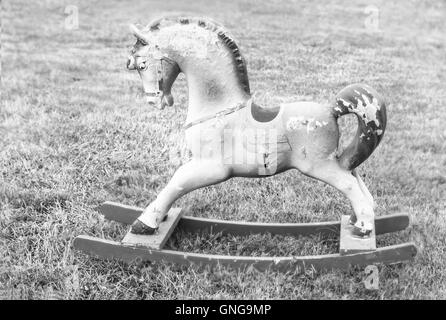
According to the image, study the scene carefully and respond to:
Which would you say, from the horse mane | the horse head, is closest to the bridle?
the horse head

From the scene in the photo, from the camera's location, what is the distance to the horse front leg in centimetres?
268

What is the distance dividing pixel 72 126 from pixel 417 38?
5695 mm

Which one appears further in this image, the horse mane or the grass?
the grass

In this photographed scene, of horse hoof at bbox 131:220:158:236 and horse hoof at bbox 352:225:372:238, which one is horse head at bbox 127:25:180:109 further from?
horse hoof at bbox 352:225:372:238

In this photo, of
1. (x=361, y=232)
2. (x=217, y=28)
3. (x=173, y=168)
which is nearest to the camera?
(x=217, y=28)

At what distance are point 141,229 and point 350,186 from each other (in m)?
0.98

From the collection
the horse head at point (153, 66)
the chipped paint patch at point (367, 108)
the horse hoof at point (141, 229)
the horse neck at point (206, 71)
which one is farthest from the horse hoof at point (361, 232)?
the horse head at point (153, 66)

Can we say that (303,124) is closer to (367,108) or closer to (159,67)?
(367,108)

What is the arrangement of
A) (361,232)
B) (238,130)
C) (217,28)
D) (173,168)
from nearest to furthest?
(217,28) → (238,130) → (361,232) → (173,168)

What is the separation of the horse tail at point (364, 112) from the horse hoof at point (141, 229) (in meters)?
0.99

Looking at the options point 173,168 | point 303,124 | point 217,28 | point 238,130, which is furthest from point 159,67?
point 173,168

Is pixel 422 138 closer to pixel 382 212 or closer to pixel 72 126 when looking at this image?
pixel 382 212

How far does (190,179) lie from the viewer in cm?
269

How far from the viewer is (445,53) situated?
7.70 meters
